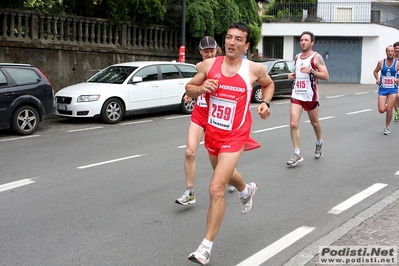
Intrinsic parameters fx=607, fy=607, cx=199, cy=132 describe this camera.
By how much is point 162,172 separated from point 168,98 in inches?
305

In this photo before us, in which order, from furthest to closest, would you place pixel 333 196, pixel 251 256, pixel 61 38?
pixel 61 38 → pixel 333 196 → pixel 251 256

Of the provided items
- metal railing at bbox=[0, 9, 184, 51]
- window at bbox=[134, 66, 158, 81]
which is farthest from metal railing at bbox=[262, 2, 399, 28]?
window at bbox=[134, 66, 158, 81]

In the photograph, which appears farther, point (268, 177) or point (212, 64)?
point (268, 177)

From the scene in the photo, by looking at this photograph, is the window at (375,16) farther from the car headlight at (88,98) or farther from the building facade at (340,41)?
the car headlight at (88,98)

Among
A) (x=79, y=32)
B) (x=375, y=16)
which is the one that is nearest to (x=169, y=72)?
(x=79, y=32)

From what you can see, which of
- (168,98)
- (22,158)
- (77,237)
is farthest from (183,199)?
(168,98)

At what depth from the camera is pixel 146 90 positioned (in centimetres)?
1581

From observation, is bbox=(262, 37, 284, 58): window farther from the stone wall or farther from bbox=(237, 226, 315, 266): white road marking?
bbox=(237, 226, 315, 266): white road marking

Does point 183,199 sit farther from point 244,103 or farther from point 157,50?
point 157,50

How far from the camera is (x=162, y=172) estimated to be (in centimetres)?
886

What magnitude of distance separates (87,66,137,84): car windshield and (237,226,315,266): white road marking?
10.3 m

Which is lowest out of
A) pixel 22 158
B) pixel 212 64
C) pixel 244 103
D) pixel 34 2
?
pixel 22 158

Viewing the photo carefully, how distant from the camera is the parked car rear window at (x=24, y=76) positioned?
13.0 meters

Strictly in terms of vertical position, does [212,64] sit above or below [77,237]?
above
